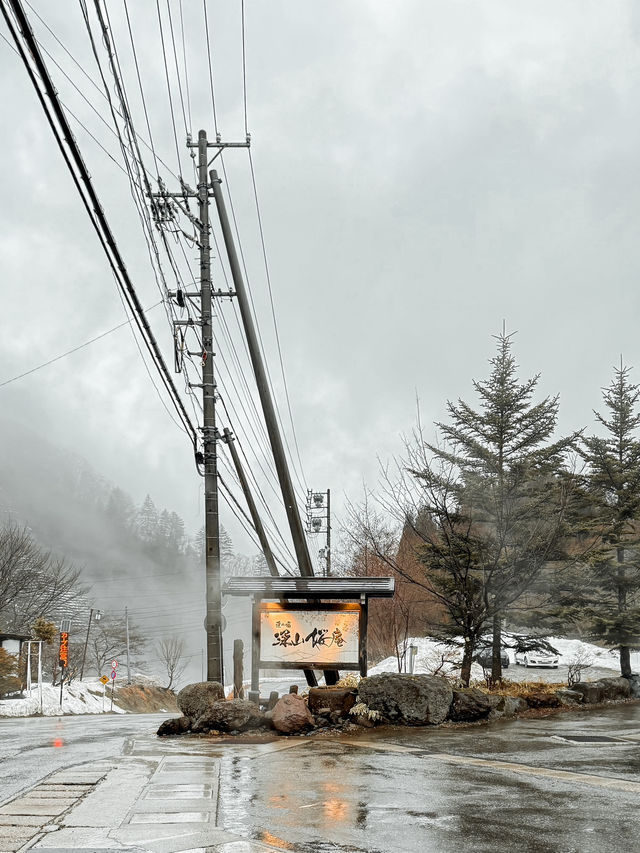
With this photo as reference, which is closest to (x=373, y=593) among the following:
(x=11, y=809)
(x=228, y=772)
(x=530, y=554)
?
(x=530, y=554)

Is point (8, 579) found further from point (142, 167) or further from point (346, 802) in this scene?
point (346, 802)

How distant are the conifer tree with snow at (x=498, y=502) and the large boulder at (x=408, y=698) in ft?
11.5

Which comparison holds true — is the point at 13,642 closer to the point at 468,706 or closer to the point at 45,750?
the point at 45,750

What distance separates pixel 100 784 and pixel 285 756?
3.12 meters

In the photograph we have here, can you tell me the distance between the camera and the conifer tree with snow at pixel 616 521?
88.5ft

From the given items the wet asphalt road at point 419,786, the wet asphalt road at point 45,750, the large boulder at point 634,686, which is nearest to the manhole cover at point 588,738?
the wet asphalt road at point 419,786

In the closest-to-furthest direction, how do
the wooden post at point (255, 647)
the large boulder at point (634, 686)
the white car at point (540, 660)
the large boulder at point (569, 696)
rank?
the wooden post at point (255, 647), the large boulder at point (569, 696), the large boulder at point (634, 686), the white car at point (540, 660)

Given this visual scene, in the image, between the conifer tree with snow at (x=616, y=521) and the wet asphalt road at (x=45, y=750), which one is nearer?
the wet asphalt road at (x=45, y=750)

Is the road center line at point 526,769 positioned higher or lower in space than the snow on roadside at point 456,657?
higher

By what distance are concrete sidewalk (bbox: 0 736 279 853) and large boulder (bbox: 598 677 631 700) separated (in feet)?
49.5

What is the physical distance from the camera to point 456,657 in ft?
129

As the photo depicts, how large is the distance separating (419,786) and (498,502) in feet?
41.8

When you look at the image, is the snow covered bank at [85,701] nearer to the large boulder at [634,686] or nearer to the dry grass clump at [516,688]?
the dry grass clump at [516,688]

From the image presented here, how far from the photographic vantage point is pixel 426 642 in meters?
46.0
